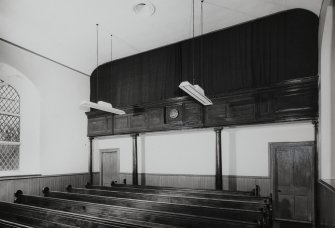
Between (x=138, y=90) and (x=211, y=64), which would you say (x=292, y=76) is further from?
(x=138, y=90)

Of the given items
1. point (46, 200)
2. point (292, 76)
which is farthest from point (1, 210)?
point (292, 76)

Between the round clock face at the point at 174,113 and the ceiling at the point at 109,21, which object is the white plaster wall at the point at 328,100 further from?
the round clock face at the point at 174,113

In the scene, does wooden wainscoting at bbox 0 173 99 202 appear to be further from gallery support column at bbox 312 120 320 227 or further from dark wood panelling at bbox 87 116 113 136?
gallery support column at bbox 312 120 320 227

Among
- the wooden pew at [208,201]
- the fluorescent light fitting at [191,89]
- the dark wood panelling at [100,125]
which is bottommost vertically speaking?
the wooden pew at [208,201]

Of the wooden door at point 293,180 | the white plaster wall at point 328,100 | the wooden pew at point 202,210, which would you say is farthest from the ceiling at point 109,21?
the wooden pew at point 202,210

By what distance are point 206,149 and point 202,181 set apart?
871mm

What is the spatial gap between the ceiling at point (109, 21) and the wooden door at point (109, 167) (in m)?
3.48

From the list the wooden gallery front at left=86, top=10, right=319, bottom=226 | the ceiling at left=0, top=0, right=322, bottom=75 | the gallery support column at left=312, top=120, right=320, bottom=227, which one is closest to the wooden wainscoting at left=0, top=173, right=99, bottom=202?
the wooden gallery front at left=86, top=10, right=319, bottom=226

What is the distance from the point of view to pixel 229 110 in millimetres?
6523

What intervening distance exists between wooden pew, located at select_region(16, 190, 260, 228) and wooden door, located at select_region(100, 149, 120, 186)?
3.69 meters

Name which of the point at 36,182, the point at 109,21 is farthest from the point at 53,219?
the point at 109,21

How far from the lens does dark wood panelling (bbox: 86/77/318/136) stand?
18.5 feet

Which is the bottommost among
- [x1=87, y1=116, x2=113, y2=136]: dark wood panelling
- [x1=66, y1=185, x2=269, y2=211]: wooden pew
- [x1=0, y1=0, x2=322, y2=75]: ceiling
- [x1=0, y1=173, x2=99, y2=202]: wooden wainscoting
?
[x1=0, y1=173, x2=99, y2=202]: wooden wainscoting

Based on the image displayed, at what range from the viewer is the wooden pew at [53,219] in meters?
2.91
